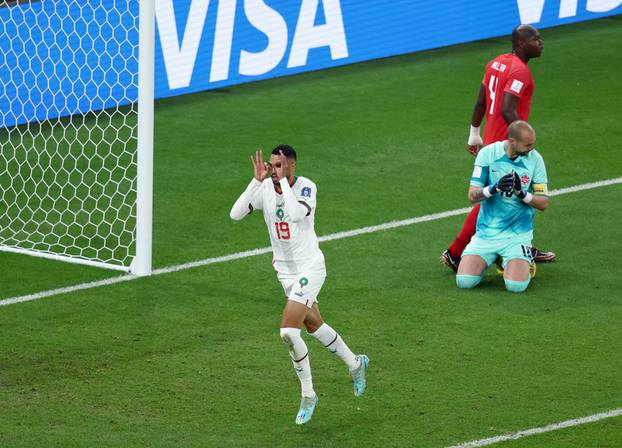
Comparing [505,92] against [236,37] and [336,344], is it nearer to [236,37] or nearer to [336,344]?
[336,344]

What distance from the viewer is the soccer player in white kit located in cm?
779

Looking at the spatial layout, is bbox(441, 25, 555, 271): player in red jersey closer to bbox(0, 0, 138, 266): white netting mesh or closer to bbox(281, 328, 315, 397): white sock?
bbox(281, 328, 315, 397): white sock

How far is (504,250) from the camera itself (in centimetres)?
1020

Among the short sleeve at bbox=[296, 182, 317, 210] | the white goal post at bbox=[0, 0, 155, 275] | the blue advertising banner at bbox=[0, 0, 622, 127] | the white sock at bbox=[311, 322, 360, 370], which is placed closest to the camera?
the short sleeve at bbox=[296, 182, 317, 210]

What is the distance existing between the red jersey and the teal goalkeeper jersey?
50 cm

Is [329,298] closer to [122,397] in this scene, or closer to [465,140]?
[122,397]

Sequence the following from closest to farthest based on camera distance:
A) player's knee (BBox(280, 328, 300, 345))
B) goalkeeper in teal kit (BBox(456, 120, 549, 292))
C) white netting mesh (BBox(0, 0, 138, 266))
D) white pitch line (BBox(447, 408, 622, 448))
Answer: white pitch line (BBox(447, 408, 622, 448)) → player's knee (BBox(280, 328, 300, 345)) → goalkeeper in teal kit (BBox(456, 120, 549, 292)) → white netting mesh (BBox(0, 0, 138, 266))

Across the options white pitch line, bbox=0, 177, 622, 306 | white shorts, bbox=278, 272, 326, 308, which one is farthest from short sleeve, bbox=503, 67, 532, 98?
white shorts, bbox=278, 272, 326, 308

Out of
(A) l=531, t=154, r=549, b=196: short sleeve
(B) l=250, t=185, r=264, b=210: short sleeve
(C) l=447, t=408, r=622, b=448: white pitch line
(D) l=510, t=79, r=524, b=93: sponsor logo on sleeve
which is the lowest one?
(C) l=447, t=408, r=622, b=448: white pitch line

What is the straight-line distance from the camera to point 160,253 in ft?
36.2

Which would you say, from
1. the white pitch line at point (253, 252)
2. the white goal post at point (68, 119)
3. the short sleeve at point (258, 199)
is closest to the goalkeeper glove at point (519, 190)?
the white pitch line at point (253, 252)

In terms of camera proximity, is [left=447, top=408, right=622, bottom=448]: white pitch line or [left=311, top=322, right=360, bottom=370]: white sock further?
[left=311, top=322, right=360, bottom=370]: white sock

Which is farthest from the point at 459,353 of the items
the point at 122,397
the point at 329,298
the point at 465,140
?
the point at 465,140

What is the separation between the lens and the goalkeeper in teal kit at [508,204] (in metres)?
9.92
